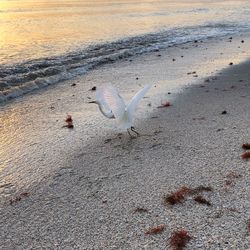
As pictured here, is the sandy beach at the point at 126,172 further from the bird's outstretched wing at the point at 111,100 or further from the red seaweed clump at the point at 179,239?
the bird's outstretched wing at the point at 111,100

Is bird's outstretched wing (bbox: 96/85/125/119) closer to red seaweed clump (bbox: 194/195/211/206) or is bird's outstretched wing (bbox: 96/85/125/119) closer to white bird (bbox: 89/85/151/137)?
white bird (bbox: 89/85/151/137)

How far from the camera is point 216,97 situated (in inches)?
369

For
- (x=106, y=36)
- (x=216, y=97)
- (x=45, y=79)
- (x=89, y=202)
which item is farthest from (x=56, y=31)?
(x=89, y=202)

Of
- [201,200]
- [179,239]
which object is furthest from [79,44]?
[179,239]

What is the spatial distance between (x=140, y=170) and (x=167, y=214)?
1.24 m

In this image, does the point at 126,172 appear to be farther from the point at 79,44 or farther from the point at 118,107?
the point at 79,44

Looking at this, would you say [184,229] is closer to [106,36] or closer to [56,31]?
[106,36]

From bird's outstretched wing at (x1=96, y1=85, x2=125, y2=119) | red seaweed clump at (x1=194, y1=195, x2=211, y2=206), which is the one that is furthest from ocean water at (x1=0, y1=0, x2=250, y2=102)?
red seaweed clump at (x1=194, y1=195, x2=211, y2=206)

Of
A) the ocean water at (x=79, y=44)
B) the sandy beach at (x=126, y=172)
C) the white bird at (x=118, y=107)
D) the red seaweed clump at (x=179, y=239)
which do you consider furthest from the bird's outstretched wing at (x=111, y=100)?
the ocean water at (x=79, y=44)

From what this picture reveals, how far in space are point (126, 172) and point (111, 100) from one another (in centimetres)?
149

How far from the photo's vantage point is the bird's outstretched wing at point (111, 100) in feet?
22.0

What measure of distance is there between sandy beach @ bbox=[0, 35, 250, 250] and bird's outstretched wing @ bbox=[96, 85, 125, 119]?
0.54 meters

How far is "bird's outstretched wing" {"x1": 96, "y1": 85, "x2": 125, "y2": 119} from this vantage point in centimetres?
671

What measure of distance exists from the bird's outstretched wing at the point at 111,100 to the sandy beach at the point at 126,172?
0.54m
